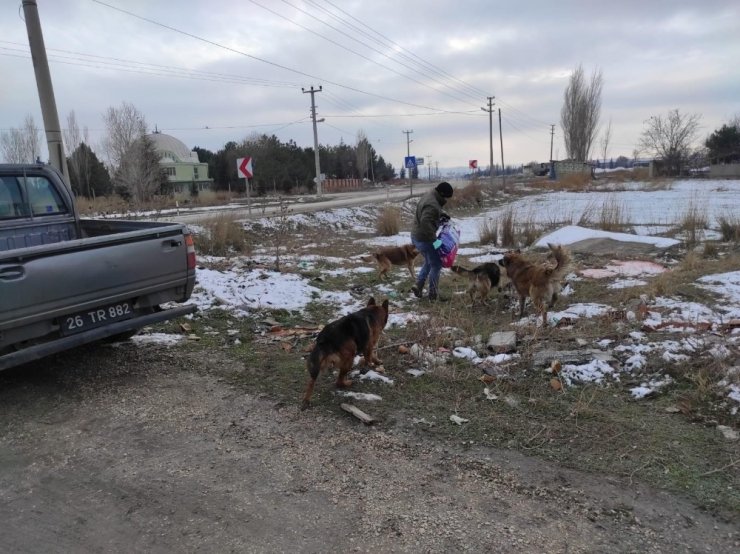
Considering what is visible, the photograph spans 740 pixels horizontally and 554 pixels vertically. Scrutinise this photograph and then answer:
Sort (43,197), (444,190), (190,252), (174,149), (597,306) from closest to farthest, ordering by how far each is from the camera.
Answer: (190,252) < (43,197) < (597,306) < (444,190) < (174,149)

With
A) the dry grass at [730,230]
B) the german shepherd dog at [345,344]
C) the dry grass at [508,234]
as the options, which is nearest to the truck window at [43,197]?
the german shepherd dog at [345,344]

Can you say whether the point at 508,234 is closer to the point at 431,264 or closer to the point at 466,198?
the point at 431,264

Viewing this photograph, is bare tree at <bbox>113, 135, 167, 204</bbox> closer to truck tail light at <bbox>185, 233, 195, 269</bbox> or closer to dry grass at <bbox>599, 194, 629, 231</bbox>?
dry grass at <bbox>599, 194, 629, 231</bbox>

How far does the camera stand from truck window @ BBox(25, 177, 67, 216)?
565cm

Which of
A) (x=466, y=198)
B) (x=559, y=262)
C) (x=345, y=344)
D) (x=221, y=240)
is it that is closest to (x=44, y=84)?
(x=221, y=240)

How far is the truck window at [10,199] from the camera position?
17.7ft

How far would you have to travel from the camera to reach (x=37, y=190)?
572 cm

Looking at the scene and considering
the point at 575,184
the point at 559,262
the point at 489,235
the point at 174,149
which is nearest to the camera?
the point at 559,262

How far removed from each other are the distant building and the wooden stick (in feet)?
196

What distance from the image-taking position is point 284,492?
3.01m

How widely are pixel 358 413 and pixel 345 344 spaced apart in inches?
24.1

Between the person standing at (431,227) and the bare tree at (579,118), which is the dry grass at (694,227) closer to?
the person standing at (431,227)

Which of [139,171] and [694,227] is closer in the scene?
[694,227]

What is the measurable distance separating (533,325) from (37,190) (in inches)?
233
